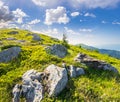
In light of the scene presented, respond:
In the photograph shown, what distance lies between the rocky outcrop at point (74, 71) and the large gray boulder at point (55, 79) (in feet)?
4.96

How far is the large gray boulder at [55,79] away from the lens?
97.8 ft

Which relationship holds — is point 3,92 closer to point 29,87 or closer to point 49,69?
point 29,87

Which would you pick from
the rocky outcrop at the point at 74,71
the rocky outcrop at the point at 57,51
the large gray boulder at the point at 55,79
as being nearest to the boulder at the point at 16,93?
the large gray boulder at the point at 55,79

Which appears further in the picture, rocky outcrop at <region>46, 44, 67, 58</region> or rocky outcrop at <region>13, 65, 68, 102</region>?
rocky outcrop at <region>46, 44, 67, 58</region>

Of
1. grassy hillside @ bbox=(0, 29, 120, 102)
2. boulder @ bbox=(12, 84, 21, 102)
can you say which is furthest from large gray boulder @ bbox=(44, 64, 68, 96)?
boulder @ bbox=(12, 84, 21, 102)

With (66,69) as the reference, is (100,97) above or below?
below

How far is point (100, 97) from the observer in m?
29.6

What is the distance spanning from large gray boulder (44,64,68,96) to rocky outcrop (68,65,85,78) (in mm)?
1512

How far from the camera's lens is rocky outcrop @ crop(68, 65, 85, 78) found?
113 ft

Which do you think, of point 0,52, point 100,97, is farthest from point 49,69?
point 0,52

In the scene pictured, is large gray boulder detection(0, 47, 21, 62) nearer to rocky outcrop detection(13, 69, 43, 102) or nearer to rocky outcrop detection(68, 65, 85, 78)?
rocky outcrop detection(13, 69, 43, 102)

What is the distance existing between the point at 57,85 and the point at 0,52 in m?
15.6

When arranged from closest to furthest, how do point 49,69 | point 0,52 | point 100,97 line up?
point 100,97 → point 49,69 → point 0,52

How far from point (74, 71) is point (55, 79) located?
4.87m
